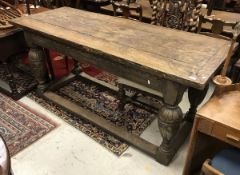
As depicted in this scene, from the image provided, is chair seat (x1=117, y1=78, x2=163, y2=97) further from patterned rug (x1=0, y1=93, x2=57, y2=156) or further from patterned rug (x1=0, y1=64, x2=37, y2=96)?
patterned rug (x1=0, y1=64, x2=37, y2=96)

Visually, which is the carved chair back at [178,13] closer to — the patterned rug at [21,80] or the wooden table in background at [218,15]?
the wooden table in background at [218,15]

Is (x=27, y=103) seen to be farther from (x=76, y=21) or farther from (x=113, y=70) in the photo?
(x=113, y=70)

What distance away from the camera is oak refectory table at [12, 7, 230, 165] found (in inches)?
55.2

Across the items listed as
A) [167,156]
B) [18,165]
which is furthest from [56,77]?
[167,156]

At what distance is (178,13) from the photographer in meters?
2.17

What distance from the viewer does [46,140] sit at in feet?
6.48

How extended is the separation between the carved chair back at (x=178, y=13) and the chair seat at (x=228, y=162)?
51.5 inches

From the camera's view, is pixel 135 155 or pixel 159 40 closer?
pixel 159 40

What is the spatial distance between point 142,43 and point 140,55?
0.65ft

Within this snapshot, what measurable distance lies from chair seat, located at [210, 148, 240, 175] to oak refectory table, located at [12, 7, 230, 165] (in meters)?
0.37

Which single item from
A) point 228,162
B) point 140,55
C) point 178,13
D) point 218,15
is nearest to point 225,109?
point 228,162

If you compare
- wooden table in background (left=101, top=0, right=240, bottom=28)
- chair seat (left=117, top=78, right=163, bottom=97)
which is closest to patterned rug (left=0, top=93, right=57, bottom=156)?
chair seat (left=117, top=78, right=163, bottom=97)

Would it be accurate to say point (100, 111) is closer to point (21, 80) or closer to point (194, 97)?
point (194, 97)

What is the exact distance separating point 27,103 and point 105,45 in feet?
4.13
